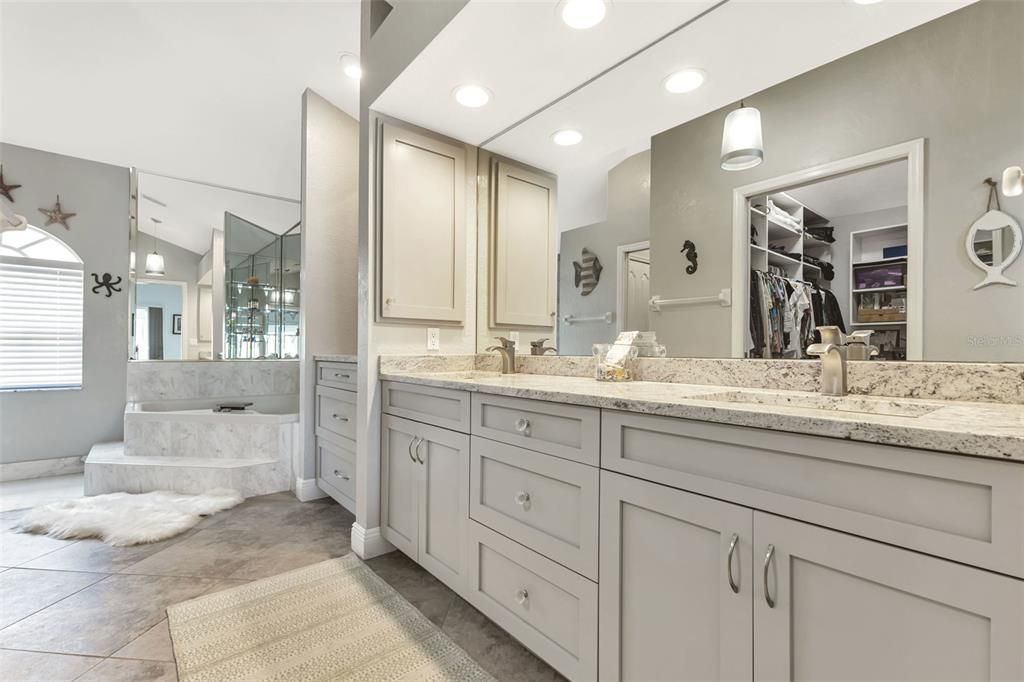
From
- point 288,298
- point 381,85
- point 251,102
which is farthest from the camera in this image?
point 288,298

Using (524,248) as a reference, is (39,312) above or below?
below

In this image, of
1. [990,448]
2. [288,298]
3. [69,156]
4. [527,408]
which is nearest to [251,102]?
[288,298]

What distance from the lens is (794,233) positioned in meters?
1.49

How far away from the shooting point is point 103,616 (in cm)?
177

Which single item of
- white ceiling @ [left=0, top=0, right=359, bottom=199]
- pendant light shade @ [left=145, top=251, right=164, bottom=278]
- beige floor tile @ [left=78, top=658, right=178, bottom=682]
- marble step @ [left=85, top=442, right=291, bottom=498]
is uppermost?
white ceiling @ [left=0, top=0, right=359, bottom=199]

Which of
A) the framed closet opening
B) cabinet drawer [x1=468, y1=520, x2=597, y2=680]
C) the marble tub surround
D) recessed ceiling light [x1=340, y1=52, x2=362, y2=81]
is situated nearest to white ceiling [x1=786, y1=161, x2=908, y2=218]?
the framed closet opening

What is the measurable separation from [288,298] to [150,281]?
1.16m

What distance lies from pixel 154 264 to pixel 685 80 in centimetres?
429

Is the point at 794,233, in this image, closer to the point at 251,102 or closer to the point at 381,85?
the point at 381,85

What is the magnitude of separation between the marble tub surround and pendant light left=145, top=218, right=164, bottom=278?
756 mm

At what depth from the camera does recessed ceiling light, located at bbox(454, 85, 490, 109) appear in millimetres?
2063

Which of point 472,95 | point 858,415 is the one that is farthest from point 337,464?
point 858,415

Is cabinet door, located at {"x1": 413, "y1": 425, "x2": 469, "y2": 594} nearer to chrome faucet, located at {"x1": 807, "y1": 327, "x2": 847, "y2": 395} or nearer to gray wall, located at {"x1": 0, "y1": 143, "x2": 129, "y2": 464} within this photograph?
chrome faucet, located at {"x1": 807, "y1": 327, "x2": 847, "y2": 395}

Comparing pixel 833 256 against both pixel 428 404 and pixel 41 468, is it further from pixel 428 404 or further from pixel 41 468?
pixel 41 468
